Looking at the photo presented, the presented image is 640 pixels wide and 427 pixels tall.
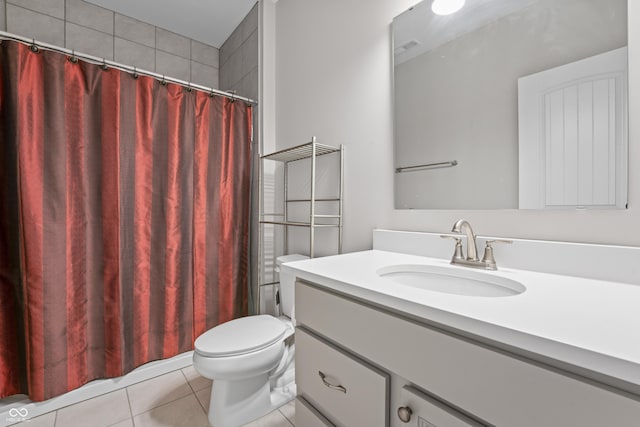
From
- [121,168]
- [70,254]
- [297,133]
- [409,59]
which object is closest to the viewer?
[409,59]

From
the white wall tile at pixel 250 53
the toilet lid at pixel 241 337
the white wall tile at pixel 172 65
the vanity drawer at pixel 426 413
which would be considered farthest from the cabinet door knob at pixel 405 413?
the white wall tile at pixel 172 65

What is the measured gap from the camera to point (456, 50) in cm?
103

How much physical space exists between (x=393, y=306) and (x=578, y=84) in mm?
812

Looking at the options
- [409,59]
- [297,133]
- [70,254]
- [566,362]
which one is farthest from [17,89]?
[566,362]

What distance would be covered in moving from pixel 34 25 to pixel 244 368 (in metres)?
2.47

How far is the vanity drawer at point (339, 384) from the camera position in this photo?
64 centimetres

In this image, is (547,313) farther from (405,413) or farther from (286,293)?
(286,293)

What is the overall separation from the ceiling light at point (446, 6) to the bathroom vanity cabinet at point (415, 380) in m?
1.11

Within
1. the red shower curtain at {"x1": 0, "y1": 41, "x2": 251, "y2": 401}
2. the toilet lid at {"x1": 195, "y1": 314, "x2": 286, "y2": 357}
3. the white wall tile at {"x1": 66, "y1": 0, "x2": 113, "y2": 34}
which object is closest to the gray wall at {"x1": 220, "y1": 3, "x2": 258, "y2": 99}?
the red shower curtain at {"x1": 0, "y1": 41, "x2": 251, "y2": 401}

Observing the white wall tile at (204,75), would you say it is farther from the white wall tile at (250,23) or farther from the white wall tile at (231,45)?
the white wall tile at (250,23)

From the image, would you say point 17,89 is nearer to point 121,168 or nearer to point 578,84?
point 121,168

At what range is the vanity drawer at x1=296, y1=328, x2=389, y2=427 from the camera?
643mm

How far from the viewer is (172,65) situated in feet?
7.59

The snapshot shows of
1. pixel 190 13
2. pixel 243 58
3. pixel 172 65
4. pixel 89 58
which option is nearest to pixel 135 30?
pixel 172 65
